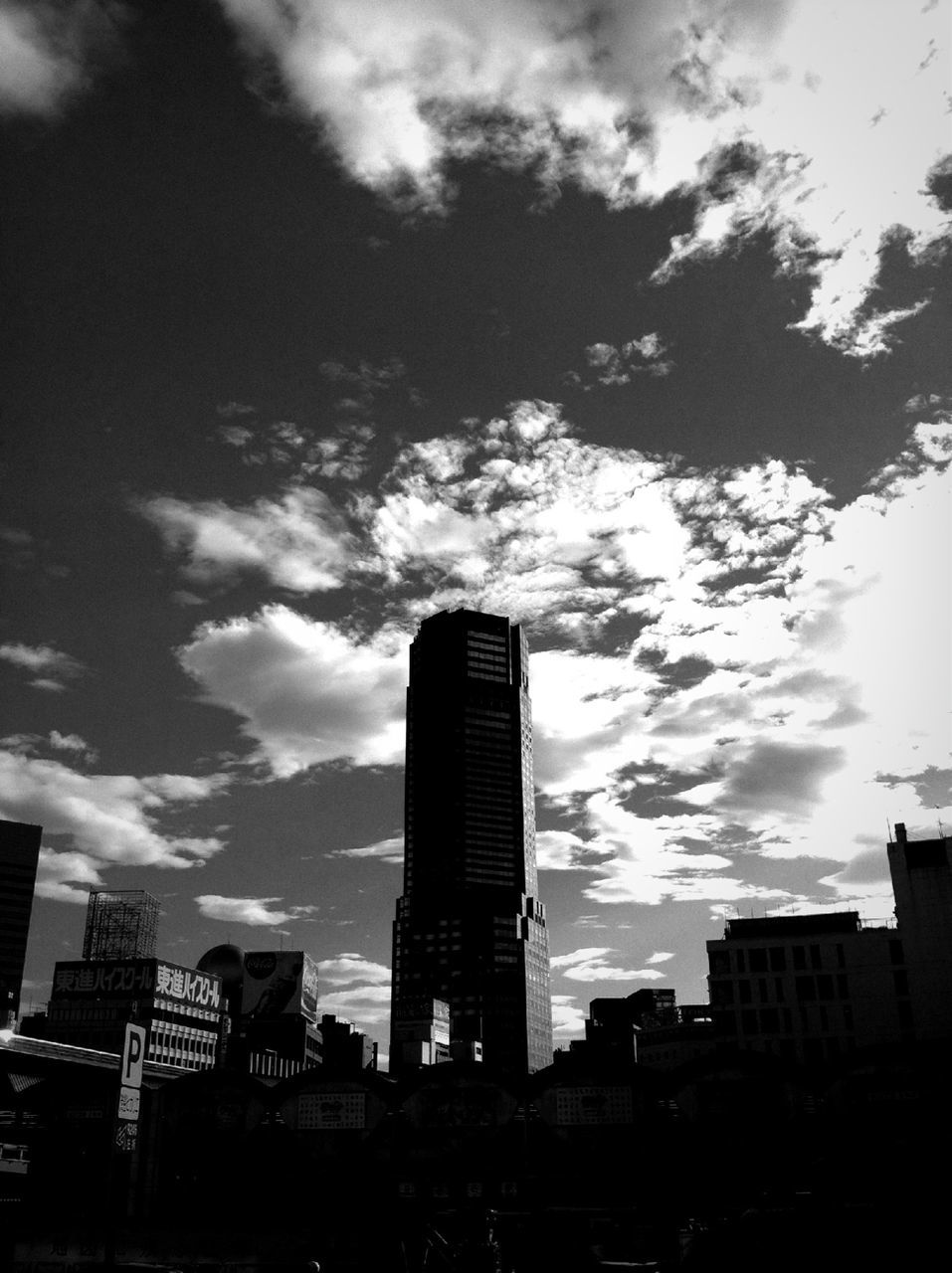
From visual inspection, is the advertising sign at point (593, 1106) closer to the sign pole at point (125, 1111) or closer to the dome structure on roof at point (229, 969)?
the sign pole at point (125, 1111)

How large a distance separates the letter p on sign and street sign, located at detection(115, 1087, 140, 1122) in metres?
0.16

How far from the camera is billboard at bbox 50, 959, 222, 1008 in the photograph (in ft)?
491

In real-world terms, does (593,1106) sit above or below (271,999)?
below

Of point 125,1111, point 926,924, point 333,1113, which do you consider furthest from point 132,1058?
point 926,924

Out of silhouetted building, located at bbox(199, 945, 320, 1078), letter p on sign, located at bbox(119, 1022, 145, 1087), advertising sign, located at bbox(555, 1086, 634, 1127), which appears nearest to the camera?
letter p on sign, located at bbox(119, 1022, 145, 1087)

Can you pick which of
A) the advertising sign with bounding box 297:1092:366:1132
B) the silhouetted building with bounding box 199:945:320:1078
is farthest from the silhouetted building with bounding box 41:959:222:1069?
the advertising sign with bounding box 297:1092:366:1132

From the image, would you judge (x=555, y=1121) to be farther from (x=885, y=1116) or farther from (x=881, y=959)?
(x=881, y=959)

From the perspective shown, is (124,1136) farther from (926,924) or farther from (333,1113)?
(926,924)

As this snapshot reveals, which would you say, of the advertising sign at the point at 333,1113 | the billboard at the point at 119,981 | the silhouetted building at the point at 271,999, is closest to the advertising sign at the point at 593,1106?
the advertising sign at the point at 333,1113

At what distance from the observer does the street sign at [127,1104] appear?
26.5m

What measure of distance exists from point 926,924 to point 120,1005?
106066 millimetres

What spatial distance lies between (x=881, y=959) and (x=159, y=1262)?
93495mm

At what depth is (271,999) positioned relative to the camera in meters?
186

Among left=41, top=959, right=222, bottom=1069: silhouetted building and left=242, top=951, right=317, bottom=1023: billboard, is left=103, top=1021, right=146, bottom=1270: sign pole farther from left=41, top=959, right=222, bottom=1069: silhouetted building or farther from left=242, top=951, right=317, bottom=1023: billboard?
left=242, top=951, right=317, bottom=1023: billboard
